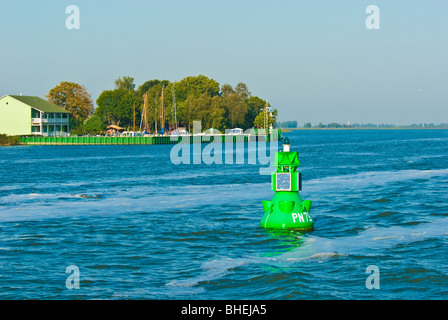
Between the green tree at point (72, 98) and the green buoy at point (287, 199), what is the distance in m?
171

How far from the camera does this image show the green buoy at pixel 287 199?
1900 centimetres

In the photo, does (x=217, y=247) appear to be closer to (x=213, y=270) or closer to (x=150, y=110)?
(x=213, y=270)

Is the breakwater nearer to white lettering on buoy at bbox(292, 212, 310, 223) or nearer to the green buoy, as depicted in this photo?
the green buoy

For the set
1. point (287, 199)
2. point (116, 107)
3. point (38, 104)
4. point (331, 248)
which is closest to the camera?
point (331, 248)

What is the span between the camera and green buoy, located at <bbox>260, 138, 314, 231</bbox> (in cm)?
1900

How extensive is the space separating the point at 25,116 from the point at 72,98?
4316 centimetres

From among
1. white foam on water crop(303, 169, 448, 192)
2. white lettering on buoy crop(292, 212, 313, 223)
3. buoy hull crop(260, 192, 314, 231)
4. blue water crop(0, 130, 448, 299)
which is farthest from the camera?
white foam on water crop(303, 169, 448, 192)

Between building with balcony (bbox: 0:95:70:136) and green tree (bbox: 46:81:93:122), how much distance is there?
34.0m

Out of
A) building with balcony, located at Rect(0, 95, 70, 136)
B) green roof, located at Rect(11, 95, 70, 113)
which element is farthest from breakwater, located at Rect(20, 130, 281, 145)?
green roof, located at Rect(11, 95, 70, 113)

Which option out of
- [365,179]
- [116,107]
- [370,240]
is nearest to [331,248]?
[370,240]

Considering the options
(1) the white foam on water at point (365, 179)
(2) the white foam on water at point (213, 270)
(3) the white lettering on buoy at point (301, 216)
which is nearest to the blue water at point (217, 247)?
(2) the white foam on water at point (213, 270)

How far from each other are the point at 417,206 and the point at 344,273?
14.2 metres

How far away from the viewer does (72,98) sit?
186875 mm
